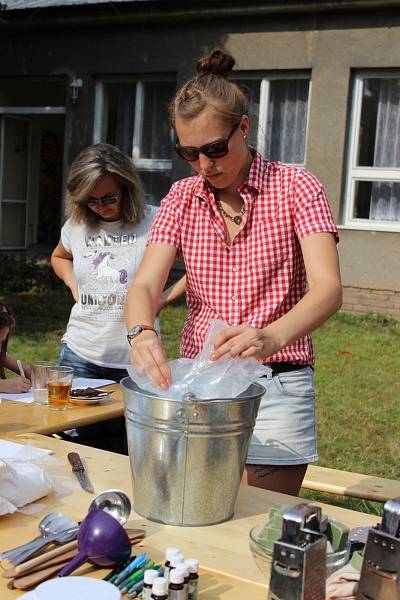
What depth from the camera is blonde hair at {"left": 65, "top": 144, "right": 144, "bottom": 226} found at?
3.37 m

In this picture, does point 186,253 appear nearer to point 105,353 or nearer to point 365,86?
point 105,353

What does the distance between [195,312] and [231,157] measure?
481mm

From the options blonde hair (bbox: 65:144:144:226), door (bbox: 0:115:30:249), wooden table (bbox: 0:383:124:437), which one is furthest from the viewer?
door (bbox: 0:115:30:249)

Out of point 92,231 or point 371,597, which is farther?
point 92,231

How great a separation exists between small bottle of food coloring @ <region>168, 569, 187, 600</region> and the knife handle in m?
0.77

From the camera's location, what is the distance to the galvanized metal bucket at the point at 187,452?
5.27ft

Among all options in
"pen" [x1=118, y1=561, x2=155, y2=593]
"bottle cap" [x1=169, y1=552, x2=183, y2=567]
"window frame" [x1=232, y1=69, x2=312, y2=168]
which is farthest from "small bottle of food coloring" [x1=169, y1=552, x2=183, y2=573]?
"window frame" [x1=232, y1=69, x2=312, y2=168]

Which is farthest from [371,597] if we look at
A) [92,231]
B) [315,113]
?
[315,113]

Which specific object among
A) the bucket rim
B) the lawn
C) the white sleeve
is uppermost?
the white sleeve

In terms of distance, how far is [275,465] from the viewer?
2.20m

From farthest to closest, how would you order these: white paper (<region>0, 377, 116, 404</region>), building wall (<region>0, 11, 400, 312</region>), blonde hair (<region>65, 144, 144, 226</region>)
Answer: building wall (<region>0, 11, 400, 312</region>) → blonde hair (<region>65, 144, 144, 226</region>) → white paper (<region>0, 377, 116, 404</region>)

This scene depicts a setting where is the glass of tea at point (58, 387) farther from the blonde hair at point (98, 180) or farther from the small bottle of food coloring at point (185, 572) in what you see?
the small bottle of food coloring at point (185, 572)

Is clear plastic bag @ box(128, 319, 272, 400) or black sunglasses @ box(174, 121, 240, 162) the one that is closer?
clear plastic bag @ box(128, 319, 272, 400)

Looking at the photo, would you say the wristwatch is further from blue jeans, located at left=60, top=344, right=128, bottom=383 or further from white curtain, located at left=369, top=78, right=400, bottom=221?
white curtain, located at left=369, top=78, right=400, bottom=221
